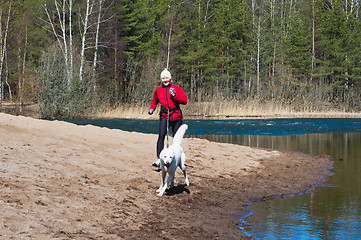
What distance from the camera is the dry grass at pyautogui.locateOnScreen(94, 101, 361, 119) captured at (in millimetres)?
33125

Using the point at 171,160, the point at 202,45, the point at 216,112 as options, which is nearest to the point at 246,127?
the point at 216,112

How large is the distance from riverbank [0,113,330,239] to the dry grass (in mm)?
18990

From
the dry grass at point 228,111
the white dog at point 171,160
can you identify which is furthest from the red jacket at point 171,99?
the dry grass at point 228,111

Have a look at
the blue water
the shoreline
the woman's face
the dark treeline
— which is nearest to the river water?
the blue water

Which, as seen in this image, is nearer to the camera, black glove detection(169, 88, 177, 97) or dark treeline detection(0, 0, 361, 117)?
black glove detection(169, 88, 177, 97)

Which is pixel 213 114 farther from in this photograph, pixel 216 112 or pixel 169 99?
pixel 169 99

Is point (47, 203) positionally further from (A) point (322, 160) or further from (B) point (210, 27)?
(B) point (210, 27)

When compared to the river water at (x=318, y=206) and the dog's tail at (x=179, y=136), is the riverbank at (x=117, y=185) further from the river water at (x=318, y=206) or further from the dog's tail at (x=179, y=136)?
the dog's tail at (x=179, y=136)

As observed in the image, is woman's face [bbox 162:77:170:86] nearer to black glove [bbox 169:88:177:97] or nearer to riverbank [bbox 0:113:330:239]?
black glove [bbox 169:88:177:97]

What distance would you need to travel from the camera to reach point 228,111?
116 ft

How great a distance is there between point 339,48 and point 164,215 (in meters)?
49.6

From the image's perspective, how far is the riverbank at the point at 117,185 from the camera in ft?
20.8

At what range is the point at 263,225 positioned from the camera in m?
7.82

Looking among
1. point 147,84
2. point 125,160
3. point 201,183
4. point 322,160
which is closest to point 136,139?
point 125,160
